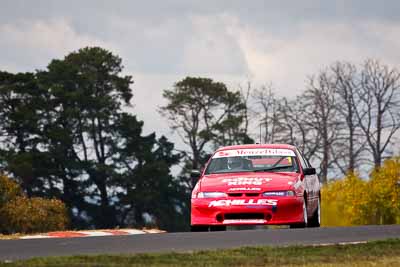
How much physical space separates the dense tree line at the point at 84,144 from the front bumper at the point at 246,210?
54.7 metres

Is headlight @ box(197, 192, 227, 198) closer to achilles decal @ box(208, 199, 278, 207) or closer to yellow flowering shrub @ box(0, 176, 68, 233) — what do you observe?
achilles decal @ box(208, 199, 278, 207)

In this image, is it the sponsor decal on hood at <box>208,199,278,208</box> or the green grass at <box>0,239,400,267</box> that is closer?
the green grass at <box>0,239,400,267</box>

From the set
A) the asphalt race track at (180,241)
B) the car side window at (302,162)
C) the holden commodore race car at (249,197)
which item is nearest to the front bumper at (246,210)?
the holden commodore race car at (249,197)

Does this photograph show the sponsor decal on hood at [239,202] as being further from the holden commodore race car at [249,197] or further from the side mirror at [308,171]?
the side mirror at [308,171]

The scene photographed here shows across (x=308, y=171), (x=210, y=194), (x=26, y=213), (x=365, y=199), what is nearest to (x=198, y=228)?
(x=210, y=194)

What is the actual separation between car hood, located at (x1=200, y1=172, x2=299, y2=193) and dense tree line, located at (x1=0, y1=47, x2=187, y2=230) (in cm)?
5436

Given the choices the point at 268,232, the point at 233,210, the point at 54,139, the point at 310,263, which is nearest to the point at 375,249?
the point at 310,263

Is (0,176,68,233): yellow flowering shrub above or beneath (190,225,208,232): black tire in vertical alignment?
above

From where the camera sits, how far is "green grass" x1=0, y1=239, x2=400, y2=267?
14273mm

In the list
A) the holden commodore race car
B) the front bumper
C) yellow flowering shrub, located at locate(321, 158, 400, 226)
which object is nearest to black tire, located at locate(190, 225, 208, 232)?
the holden commodore race car

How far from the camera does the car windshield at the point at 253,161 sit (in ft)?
74.4

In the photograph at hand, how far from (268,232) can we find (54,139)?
59392mm

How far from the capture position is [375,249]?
16484 mm

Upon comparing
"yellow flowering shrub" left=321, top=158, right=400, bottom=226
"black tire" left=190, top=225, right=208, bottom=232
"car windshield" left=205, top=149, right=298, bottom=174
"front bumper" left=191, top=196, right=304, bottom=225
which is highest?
"yellow flowering shrub" left=321, top=158, right=400, bottom=226
